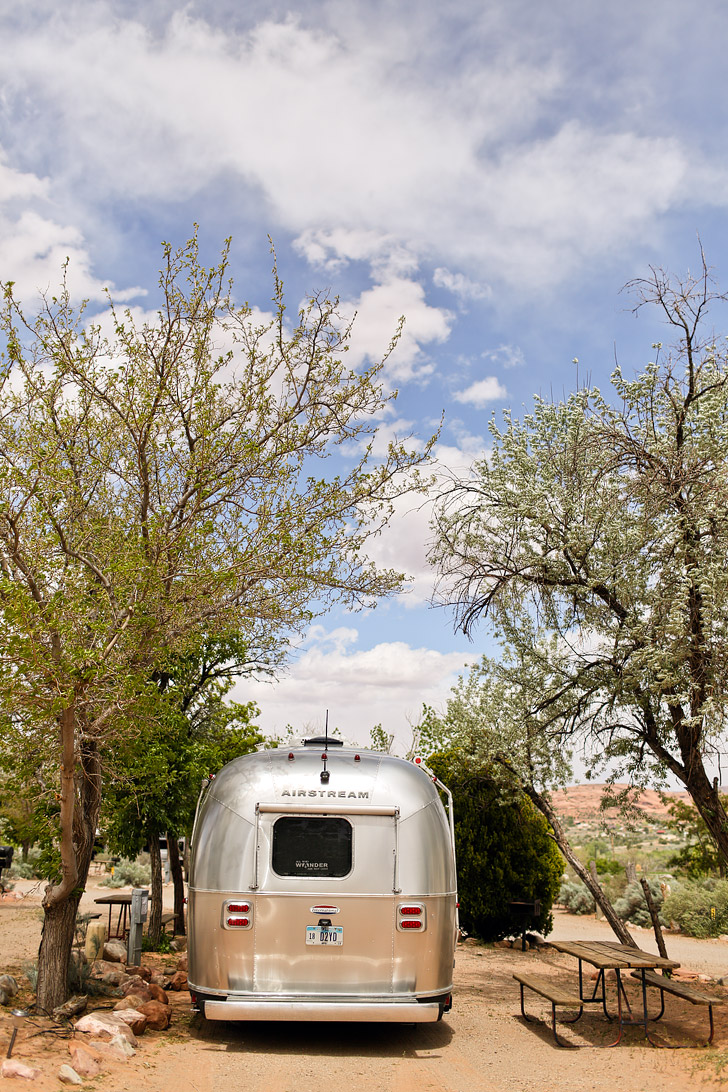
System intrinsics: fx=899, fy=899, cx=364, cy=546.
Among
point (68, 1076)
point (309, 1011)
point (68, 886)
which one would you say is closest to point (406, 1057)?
point (309, 1011)

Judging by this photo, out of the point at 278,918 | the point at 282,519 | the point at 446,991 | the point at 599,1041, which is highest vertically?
the point at 282,519

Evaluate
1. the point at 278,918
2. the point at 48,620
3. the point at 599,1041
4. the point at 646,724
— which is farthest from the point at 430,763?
the point at 48,620

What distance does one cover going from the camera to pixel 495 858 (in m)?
16.0

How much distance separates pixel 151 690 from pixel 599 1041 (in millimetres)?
5341

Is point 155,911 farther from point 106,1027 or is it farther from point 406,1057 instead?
point 406,1057

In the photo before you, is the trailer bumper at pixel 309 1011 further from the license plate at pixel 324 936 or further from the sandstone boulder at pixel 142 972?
the sandstone boulder at pixel 142 972

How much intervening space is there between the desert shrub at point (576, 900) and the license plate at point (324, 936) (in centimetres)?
1677

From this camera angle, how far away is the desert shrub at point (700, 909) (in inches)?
723

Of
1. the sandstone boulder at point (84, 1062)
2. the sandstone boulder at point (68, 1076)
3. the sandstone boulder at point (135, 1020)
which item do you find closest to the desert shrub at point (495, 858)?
the sandstone boulder at point (135, 1020)

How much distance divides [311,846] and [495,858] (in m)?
9.20

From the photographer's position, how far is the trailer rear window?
7680 mm

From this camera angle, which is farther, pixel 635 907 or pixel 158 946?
pixel 635 907

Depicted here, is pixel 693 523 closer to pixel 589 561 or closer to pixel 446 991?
pixel 589 561

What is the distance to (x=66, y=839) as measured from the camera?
8.09 metres
